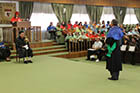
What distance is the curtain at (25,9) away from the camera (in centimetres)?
1218

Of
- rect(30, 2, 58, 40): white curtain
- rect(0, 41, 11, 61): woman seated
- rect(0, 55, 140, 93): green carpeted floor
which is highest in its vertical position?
rect(30, 2, 58, 40): white curtain

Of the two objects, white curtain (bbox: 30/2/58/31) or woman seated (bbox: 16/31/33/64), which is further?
white curtain (bbox: 30/2/58/31)

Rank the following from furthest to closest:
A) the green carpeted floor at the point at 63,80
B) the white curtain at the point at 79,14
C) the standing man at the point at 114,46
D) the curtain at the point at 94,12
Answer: the curtain at the point at 94,12 → the white curtain at the point at 79,14 → the standing man at the point at 114,46 → the green carpeted floor at the point at 63,80

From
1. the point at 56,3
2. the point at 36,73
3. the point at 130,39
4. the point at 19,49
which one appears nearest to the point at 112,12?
the point at 56,3

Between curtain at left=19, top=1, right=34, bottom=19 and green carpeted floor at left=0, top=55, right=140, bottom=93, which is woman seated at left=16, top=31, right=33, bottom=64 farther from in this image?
curtain at left=19, top=1, right=34, bottom=19

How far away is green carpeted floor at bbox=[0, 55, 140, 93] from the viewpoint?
4.50 m

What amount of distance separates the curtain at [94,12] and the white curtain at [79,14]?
0.90 ft

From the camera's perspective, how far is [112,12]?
1739 cm

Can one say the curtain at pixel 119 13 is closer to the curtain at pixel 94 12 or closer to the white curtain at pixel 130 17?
the white curtain at pixel 130 17

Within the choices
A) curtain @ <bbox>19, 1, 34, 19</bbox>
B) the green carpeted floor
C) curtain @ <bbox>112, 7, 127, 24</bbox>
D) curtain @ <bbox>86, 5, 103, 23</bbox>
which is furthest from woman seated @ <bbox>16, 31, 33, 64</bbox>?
curtain @ <bbox>112, 7, 127, 24</bbox>

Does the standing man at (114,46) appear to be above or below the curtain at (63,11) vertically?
below

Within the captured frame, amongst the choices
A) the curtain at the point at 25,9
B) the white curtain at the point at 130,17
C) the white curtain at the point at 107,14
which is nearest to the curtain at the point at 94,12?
the white curtain at the point at 107,14

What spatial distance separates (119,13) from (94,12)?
2.94 meters

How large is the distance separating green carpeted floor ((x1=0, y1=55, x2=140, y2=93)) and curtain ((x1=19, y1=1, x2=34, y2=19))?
19.6 feet
